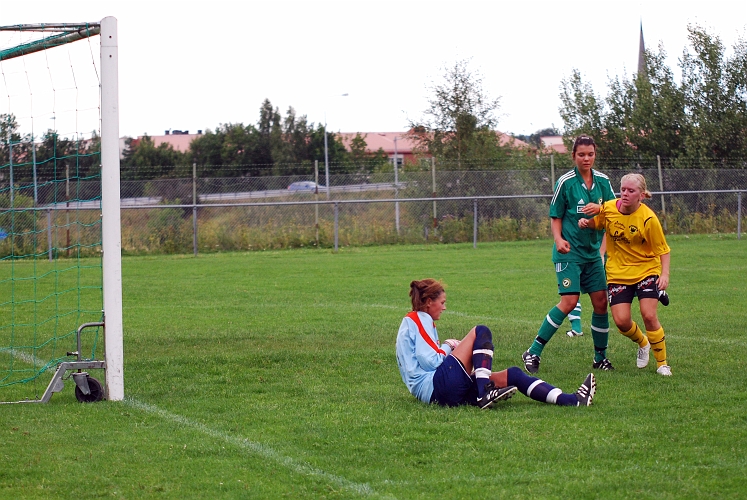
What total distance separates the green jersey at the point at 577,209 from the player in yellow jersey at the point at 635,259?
194 mm

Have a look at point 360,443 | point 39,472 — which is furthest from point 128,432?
point 360,443

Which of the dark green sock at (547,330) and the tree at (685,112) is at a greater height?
the tree at (685,112)

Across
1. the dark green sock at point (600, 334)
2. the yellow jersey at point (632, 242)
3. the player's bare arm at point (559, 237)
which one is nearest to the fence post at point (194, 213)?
the player's bare arm at point (559, 237)

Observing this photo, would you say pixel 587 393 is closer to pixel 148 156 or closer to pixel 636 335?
pixel 636 335

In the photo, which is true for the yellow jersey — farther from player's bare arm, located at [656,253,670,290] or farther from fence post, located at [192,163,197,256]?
fence post, located at [192,163,197,256]

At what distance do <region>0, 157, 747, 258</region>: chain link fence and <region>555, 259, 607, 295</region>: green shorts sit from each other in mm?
16057

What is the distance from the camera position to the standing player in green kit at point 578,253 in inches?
285

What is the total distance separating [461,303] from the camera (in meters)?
12.1

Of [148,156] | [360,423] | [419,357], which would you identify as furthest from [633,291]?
[148,156]

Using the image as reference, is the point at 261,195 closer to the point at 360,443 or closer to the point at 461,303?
the point at 461,303

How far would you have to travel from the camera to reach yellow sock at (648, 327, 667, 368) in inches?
271

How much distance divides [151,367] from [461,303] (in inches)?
217

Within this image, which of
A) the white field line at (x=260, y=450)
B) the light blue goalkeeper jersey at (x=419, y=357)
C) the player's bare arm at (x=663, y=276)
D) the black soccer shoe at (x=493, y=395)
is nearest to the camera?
the white field line at (x=260, y=450)

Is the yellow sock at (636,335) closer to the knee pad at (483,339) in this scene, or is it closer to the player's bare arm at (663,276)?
the player's bare arm at (663,276)
